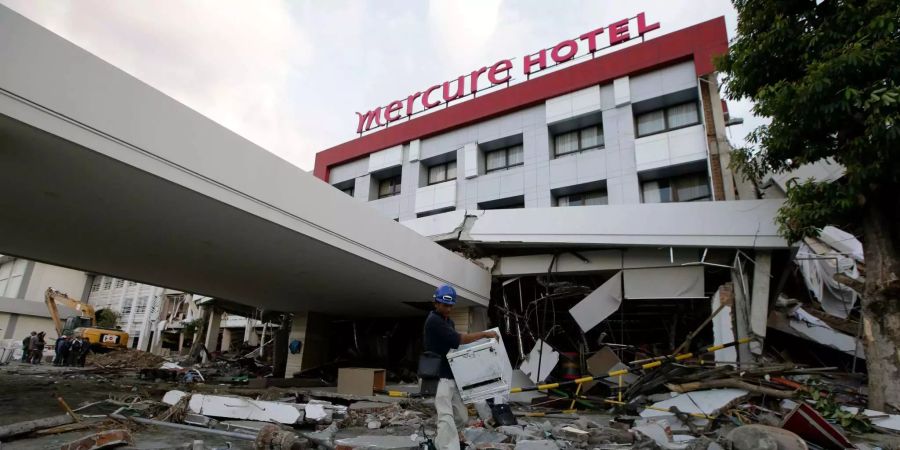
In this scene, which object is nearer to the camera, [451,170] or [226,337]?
[451,170]

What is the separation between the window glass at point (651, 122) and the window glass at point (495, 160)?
5915mm

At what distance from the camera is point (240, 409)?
18.9 ft

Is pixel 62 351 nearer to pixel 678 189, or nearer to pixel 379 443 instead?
pixel 379 443

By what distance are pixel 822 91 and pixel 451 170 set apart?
16653 mm

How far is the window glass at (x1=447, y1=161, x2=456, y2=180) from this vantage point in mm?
21945

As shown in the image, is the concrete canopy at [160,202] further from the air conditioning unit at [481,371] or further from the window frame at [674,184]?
the window frame at [674,184]

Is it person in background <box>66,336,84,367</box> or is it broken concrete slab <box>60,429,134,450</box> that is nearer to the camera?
broken concrete slab <box>60,429,134,450</box>

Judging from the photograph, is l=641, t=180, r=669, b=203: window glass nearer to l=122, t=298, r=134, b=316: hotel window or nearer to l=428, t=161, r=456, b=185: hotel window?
l=428, t=161, r=456, b=185: hotel window

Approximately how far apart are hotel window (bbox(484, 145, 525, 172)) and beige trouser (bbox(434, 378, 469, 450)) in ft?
53.0

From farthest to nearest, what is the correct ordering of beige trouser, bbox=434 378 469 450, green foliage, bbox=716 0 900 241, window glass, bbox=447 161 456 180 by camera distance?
window glass, bbox=447 161 456 180 → green foliage, bbox=716 0 900 241 → beige trouser, bbox=434 378 469 450

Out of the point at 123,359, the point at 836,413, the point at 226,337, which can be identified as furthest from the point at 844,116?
the point at 226,337

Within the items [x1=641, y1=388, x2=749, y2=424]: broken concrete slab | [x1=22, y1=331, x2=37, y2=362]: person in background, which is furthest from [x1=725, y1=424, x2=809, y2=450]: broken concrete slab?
[x1=22, y1=331, x2=37, y2=362]: person in background

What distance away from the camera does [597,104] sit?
18.0 meters

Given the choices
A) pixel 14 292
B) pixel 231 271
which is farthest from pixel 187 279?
pixel 14 292
